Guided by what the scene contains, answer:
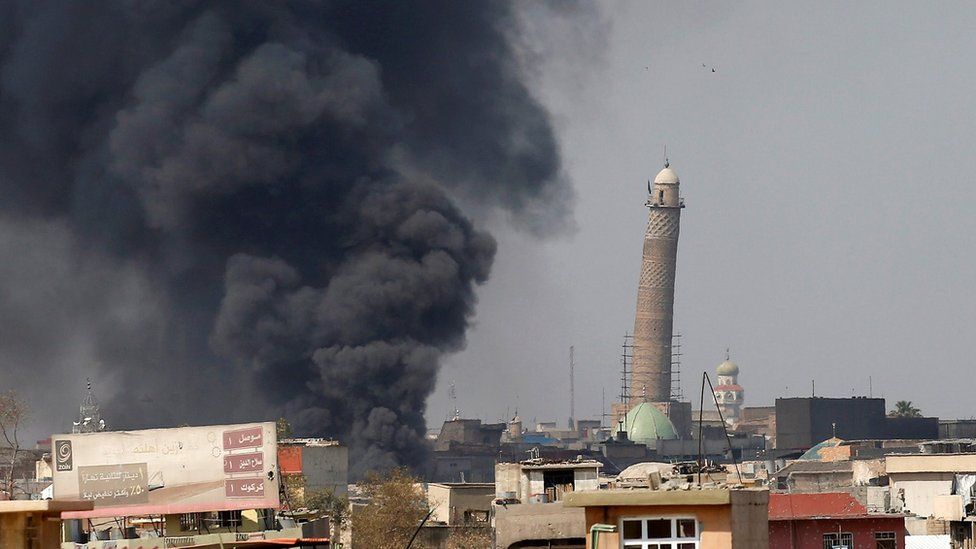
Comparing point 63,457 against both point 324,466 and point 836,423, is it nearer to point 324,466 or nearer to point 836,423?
point 324,466

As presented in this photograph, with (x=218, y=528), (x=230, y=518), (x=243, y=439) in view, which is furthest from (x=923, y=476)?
(x=243, y=439)

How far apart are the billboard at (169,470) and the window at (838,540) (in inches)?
360

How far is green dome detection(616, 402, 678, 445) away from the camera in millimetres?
157788

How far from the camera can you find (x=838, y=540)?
29906 mm

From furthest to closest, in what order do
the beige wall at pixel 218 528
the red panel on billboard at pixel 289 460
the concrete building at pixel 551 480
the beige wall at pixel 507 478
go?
the red panel on billboard at pixel 289 460 < the beige wall at pixel 507 478 < the concrete building at pixel 551 480 < the beige wall at pixel 218 528

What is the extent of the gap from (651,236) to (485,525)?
133 m

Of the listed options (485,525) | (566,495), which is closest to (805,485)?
(485,525)

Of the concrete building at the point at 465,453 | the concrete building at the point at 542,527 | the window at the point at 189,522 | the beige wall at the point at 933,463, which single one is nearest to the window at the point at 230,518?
the window at the point at 189,522

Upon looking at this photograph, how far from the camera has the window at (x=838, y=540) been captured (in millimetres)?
29698

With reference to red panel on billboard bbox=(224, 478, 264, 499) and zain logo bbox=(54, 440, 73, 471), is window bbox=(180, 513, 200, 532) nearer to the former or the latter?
red panel on billboard bbox=(224, 478, 264, 499)

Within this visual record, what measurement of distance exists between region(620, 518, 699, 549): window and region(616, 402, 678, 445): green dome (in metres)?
142

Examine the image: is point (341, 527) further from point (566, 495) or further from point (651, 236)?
point (651, 236)

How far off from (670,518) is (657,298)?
171684 mm

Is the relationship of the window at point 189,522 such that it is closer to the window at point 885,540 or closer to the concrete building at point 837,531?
the concrete building at point 837,531
